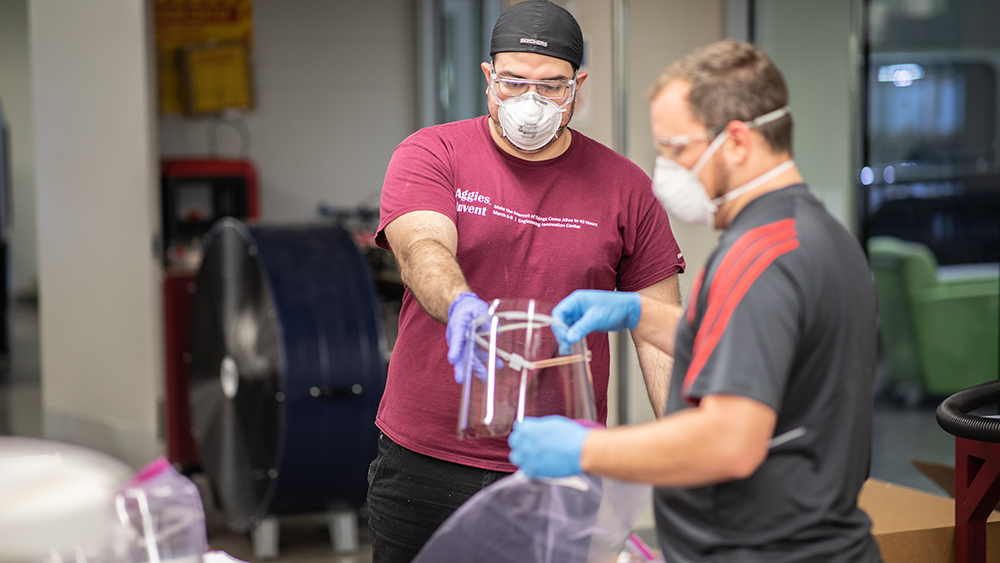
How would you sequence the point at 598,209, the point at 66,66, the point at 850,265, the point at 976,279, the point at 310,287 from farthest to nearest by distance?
the point at 66,66, the point at 976,279, the point at 310,287, the point at 598,209, the point at 850,265

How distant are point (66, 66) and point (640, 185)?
A: 128 inches

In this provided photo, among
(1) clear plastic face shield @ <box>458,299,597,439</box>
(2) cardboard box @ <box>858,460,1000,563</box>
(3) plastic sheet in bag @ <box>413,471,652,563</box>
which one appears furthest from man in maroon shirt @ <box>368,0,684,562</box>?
(2) cardboard box @ <box>858,460,1000,563</box>

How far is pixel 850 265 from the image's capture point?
101cm

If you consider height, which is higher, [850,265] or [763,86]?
[763,86]

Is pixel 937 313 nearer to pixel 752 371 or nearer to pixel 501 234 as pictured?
pixel 501 234

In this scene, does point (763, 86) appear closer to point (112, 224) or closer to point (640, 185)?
point (640, 185)

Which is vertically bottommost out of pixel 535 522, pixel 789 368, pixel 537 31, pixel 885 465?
pixel 885 465

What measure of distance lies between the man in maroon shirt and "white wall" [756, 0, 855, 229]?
1822 millimetres

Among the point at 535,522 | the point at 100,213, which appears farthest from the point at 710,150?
the point at 100,213

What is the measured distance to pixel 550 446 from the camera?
1042 millimetres

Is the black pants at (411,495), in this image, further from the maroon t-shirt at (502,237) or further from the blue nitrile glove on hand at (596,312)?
the blue nitrile glove on hand at (596,312)

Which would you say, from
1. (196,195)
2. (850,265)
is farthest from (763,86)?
(196,195)

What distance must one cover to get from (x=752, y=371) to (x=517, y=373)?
493mm

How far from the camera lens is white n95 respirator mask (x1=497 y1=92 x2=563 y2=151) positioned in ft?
5.26
